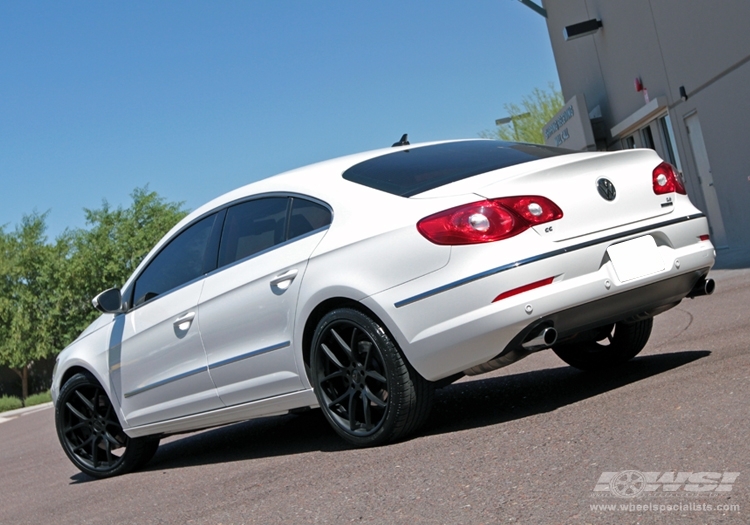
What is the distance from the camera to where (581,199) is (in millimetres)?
4812

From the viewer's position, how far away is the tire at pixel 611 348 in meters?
6.18

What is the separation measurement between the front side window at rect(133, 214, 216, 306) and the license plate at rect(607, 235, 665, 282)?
2.56 meters

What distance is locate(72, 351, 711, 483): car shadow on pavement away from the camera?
17.7 feet

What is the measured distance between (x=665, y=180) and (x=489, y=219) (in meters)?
1.16

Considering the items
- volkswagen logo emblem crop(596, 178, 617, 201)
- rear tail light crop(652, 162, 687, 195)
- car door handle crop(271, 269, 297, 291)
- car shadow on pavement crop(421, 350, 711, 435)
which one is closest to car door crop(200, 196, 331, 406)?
car door handle crop(271, 269, 297, 291)

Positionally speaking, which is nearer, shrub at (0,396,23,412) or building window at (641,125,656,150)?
building window at (641,125,656,150)

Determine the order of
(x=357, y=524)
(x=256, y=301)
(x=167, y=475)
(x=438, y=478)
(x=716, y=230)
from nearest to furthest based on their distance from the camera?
(x=357, y=524) → (x=438, y=478) → (x=256, y=301) → (x=167, y=475) → (x=716, y=230)

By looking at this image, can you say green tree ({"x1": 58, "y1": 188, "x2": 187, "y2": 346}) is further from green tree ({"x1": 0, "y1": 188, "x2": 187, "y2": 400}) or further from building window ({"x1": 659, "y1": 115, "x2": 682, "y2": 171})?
building window ({"x1": 659, "y1": 115, "x2": 682, "y2": 171})

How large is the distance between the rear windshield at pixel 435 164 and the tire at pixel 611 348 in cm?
129

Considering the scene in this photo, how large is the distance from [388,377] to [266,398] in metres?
1.00

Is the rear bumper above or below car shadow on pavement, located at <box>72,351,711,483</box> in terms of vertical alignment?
above

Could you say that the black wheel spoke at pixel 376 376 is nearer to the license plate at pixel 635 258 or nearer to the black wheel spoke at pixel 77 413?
the license plate at pixel 635 258

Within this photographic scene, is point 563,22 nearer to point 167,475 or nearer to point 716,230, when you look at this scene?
point 716,230

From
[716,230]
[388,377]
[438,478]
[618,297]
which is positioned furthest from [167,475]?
[716,230]
